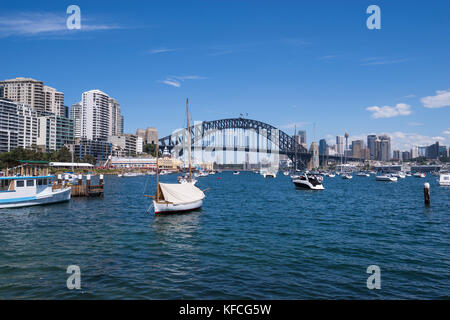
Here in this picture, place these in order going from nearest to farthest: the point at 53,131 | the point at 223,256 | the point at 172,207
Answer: the point at 223,256
the point at 172,207
the point at 53,131

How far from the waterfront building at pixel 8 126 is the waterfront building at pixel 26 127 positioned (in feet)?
8.37

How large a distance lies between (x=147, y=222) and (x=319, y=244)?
14920 mm

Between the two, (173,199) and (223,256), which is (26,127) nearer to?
(173,199)

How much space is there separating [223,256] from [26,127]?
17444 cm

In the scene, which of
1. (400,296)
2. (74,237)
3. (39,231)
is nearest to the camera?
(400,296)

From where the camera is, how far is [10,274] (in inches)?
547

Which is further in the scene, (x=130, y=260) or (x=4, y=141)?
(x=4, y=141)

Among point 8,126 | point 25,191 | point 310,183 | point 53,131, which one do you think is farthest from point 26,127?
point 310,183

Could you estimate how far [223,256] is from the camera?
16734 mm

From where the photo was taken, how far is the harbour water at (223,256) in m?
12.1

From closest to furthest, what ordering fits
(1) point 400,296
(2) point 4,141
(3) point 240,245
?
(1) point 400,296 < (3) point 240,245 < (2) point 4,141
